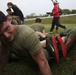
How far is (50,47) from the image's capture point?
4.79 metres

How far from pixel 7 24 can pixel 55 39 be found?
1647 mm

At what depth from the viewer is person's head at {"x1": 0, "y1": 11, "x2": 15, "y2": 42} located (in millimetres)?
3436

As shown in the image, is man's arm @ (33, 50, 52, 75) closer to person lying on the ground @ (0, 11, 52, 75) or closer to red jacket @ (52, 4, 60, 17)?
person lying on the ground @ (0, 11, 52, 75)

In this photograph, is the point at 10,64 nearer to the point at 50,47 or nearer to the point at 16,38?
the point at 50,47

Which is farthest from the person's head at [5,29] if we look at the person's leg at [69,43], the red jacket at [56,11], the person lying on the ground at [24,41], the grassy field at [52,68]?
the red jacket at [56,11]

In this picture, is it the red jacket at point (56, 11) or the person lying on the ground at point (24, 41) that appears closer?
the person lying on the ground at point (24, 41)

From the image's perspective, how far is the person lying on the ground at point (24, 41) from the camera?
3.51 metres

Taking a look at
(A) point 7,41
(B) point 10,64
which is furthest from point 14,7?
(A) point 7,41

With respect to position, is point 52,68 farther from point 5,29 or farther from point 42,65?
point 5,29

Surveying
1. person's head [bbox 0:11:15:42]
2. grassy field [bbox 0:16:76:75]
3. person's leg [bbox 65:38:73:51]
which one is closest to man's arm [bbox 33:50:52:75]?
person's head [bbox 0:11:15:42]

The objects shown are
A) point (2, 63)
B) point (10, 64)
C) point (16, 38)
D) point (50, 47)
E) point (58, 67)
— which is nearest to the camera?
point (16, 38)

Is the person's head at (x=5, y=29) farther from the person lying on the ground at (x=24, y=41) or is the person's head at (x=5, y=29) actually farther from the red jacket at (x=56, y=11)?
the red jacket at (x=56, y=11)

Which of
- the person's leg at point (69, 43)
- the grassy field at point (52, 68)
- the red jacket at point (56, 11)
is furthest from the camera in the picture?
the red jacket at point (56, 11)

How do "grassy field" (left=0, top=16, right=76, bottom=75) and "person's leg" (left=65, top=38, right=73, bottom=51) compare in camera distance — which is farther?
"person's leg" (left=65, top=38, right=73, bottom=51)
